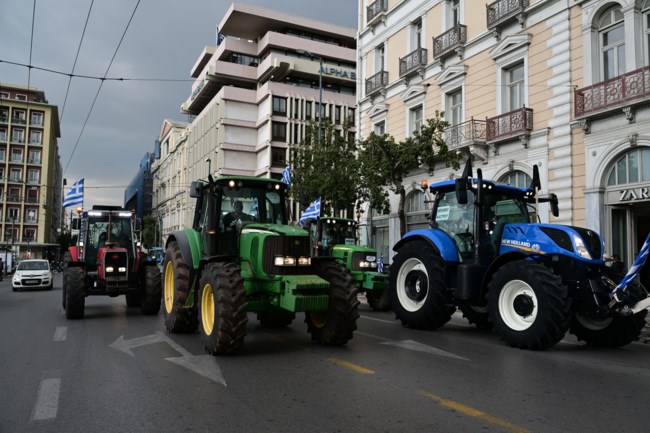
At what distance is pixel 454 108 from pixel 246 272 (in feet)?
59.4

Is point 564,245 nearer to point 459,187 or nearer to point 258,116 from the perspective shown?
point 459,187

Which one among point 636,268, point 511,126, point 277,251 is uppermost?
point 511,126

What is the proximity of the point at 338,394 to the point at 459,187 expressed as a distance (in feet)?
15.8

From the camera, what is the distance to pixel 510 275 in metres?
8.48

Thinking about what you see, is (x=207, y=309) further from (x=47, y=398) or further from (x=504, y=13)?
(x=504, y=13)

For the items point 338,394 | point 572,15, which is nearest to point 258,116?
point 572,15

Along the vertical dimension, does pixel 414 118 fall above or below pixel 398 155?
above

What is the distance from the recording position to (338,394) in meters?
5.47

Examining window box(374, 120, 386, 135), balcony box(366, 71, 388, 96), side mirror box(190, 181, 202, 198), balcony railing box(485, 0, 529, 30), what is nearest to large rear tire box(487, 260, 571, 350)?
side mirror box(190, 181, 202, 198)

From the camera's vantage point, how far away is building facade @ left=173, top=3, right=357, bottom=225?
183 ft

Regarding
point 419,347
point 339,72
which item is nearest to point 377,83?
point 419,347

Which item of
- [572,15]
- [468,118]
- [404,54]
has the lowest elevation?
[468,118]

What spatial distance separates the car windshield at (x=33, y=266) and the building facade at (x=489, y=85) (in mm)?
16620

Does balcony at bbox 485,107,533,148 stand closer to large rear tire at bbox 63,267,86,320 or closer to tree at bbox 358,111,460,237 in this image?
tree at bbox 358,111,460,237
